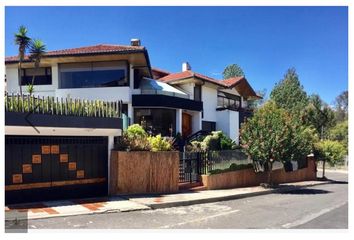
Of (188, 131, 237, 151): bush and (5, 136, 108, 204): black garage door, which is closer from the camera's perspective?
(5, 136, 108, 204): black garage door

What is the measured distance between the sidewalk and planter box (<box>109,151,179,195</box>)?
20.1 inches

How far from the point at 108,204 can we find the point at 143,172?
2494 millimetres

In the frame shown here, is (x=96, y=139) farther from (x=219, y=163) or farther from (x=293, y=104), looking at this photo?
(x=293, y=104)

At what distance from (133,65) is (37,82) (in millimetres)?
5881

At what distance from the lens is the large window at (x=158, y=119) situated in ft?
76.6

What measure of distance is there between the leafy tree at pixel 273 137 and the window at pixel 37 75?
12136 mm

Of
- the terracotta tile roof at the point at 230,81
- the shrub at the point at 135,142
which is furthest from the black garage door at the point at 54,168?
the terracotta tile roof at the point at 230,81

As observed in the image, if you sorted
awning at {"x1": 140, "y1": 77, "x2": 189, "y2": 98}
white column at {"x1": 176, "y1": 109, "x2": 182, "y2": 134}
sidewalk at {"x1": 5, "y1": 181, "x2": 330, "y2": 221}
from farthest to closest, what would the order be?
1. white column at {"x1": 176, "y1": 109, "x2": 182, "y2": 134}
2. awning at {"x1": 140, "y1": 77, "x2": 189, "y2": 98}
3. sidewalk at {"x1": 5, "y1": 181, "x2": 330, "y2": 221}

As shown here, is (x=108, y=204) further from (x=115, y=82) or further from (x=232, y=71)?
(x=232, y=71)

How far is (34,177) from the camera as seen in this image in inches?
454

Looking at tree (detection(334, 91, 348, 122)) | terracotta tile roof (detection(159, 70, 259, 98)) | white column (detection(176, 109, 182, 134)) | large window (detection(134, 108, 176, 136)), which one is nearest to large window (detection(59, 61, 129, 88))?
large window (detection(134, 108, 176, 136))

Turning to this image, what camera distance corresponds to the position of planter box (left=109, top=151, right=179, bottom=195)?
13.1 m

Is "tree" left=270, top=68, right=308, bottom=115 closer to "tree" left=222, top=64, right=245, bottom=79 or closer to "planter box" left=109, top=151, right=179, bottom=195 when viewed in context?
"tree" left=222, top=64, right=245, bottom=79
